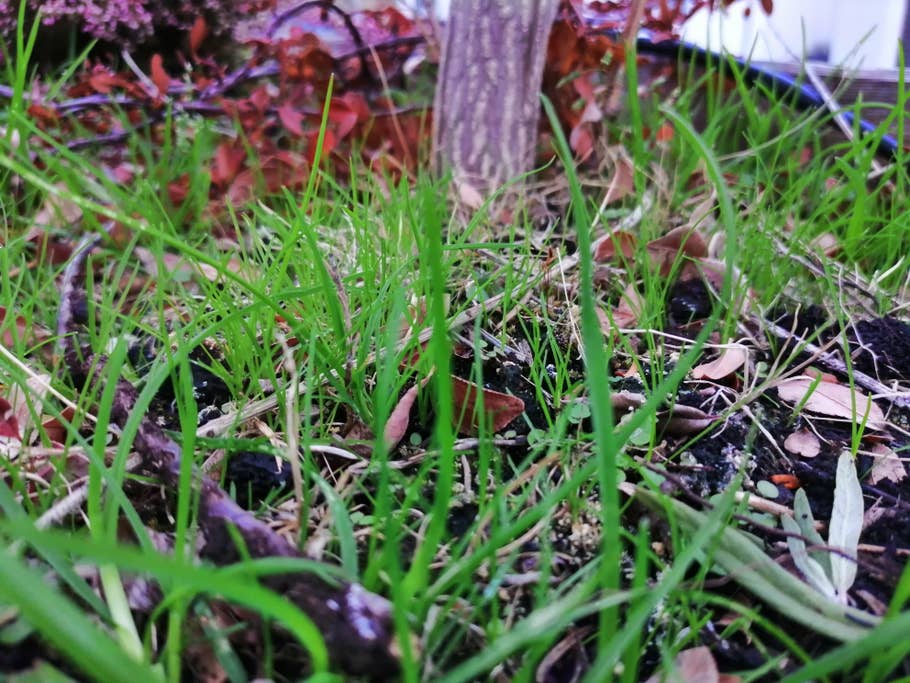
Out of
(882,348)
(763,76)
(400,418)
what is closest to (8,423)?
(400,418)

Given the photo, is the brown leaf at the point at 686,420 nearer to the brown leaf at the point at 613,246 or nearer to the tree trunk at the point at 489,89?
the brown leaf at the point at 613,246

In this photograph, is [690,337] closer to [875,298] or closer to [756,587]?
[875,298]

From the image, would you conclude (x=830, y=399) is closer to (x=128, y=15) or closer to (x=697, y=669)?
(x=697, y=669)

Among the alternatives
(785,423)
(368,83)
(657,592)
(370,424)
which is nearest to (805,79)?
(368,83)

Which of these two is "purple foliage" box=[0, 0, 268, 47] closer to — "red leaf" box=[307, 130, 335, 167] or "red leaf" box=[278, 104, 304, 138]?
"red leaf" box=[278, 104, 304, 138]

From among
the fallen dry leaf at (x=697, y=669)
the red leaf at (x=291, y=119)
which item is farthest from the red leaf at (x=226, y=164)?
the fallen dry leaf at (x=697, y=669)

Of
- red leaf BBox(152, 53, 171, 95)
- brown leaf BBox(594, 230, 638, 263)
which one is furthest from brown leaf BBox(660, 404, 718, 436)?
red leaf BBox(152, 53, 171, 95)
